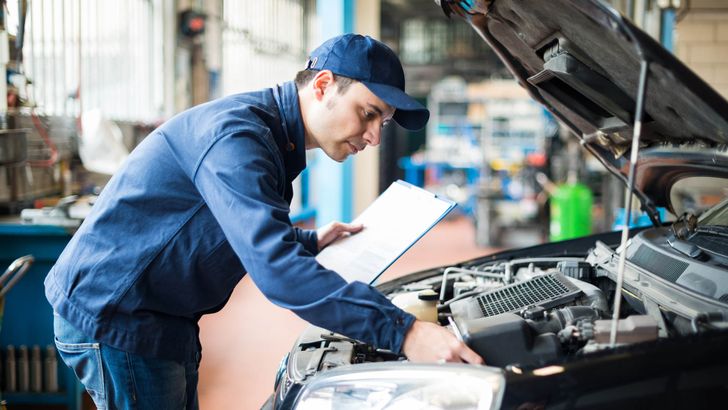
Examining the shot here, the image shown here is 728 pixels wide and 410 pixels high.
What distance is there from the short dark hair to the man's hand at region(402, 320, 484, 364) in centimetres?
55

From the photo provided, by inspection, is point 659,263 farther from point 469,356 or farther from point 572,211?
point 572,211

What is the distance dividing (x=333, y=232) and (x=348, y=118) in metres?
0.54

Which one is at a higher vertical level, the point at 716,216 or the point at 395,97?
the point at 395,97

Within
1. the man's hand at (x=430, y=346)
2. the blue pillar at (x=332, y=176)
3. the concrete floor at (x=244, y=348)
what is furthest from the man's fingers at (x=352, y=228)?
the blue pillar at (x=332, y=176)

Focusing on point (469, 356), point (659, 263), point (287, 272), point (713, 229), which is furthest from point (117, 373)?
point (713, 229)

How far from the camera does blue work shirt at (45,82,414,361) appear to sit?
1.20 metres

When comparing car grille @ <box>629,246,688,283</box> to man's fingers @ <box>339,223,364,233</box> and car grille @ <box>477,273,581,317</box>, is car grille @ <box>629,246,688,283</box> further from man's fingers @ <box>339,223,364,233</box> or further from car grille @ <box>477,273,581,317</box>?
man's fingers @ <box>339,223,364,233</box>

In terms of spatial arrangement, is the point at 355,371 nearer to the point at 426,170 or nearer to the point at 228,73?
the point at 228,73

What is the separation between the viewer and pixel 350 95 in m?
1.45

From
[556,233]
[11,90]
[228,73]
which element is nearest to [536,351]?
[11,90]

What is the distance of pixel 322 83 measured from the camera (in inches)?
58.1

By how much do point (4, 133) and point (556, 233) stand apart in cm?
569

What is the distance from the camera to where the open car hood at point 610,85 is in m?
1.30

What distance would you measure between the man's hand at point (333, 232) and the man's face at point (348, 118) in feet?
1.37
